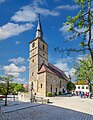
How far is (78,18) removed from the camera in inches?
309

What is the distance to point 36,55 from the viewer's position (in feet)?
199

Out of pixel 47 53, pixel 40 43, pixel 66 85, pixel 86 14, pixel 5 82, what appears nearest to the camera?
pixel 86 14

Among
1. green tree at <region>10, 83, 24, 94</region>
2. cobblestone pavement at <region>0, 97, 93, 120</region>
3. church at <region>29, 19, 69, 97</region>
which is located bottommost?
cobblestone pavement at <region>0, 97, 93, 120</region>

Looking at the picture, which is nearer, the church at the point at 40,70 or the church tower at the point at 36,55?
the church at the point at 40,70

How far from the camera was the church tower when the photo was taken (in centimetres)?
6018

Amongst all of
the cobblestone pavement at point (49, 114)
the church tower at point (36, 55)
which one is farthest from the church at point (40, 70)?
the cobblestone pavement at point (49, 114)

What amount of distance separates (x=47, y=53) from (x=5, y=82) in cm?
4288

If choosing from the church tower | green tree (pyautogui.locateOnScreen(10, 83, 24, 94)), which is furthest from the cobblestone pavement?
the church tower

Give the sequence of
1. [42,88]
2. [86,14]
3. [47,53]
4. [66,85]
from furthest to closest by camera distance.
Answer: [66,85], [47,53], [42,88], [86,14]

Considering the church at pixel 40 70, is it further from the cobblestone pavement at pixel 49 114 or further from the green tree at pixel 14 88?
the cobblestone pavement at pixel 49 114

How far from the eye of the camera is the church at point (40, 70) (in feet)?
190

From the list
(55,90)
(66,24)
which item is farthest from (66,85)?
(66,24)

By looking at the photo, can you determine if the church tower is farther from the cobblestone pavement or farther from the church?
the cobblestone pavement

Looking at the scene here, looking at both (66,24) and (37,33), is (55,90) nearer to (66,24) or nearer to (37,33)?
(37,33)
